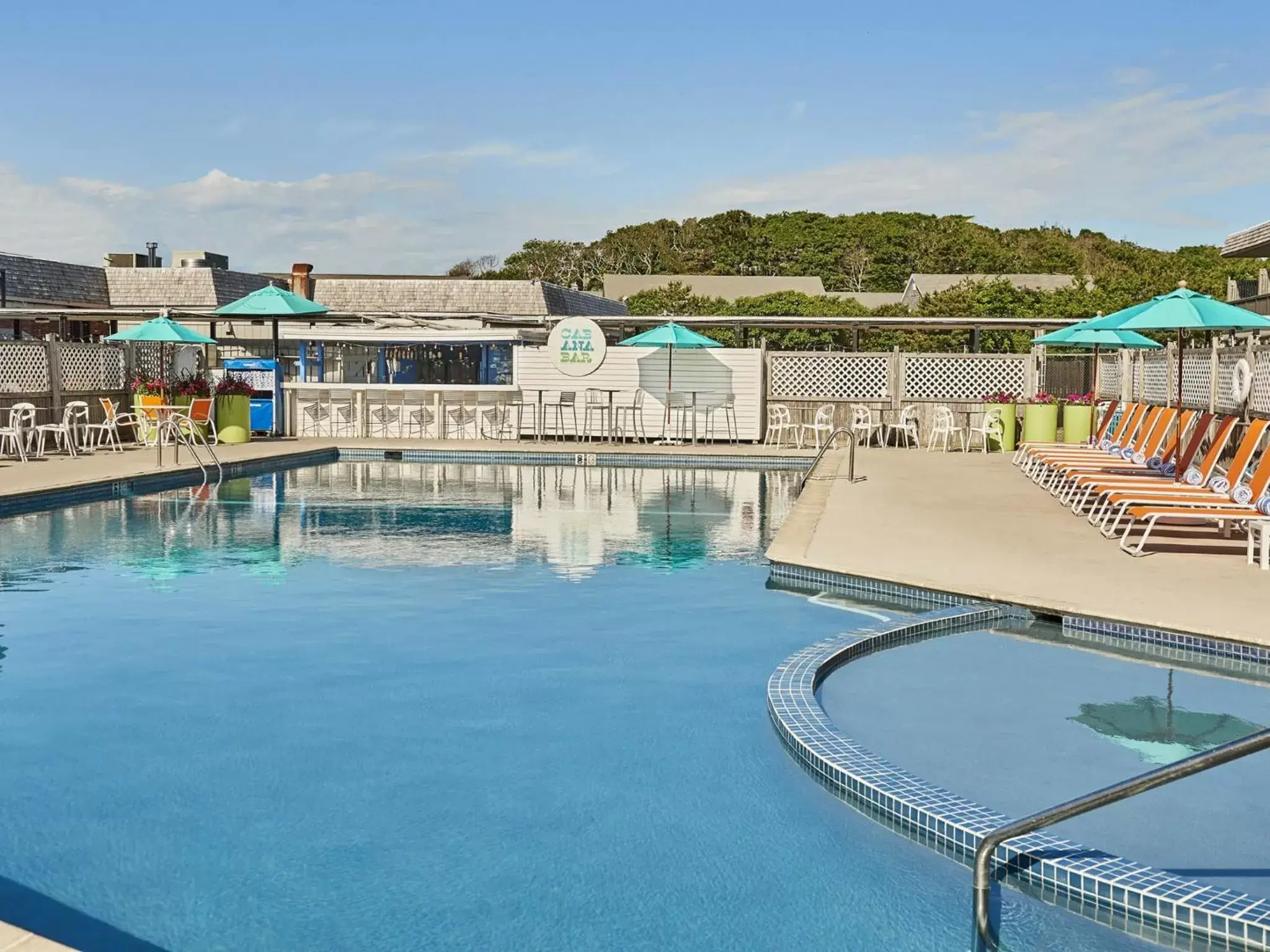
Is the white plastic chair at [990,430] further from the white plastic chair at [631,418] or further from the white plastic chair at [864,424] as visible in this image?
the white plastic chair at [631,418]

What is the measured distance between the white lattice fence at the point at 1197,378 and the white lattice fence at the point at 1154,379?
572 mm

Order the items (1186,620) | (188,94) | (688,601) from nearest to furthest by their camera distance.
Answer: (1186,620), (688,601), (188,94)

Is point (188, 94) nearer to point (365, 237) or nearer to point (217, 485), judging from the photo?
point (217, 485)

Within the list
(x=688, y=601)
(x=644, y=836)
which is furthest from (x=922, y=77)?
(x=644, y=836)

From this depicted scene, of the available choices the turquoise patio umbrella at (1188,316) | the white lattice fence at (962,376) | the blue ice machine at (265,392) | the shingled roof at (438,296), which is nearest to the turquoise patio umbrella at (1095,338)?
the white lattice fence at (962,376)

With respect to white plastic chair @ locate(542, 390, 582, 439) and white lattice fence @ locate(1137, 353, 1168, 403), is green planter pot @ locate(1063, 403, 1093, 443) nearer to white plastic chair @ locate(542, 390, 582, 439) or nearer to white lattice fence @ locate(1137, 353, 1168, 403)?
white lattice fence @ locate(1137, 353, 1168, 403)

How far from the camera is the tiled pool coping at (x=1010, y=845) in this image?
3.29 m

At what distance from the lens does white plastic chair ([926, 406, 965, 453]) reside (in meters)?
18.8

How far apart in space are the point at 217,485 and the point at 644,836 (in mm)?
11111

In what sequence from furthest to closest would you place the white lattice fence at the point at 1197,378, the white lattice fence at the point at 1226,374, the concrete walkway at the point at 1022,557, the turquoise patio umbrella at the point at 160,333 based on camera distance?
the turquoise patio umbrella at the point at 160,333 → the white lattice fence at the point at 1197,378 → the white lattice fence at the point at 1226,374 → the concrete walkway at the point at 1022,557

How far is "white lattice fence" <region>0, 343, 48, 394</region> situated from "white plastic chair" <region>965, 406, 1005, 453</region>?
45.0 feet

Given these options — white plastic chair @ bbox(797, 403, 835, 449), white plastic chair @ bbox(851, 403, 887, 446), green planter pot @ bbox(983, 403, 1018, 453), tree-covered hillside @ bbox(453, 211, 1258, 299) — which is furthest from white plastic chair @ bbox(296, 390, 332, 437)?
tree-covered hillside @ bbox(453, 211, 1258, 299)

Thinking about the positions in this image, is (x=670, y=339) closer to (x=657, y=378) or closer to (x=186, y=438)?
(x=657, y=378)

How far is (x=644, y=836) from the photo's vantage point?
13.2ft
